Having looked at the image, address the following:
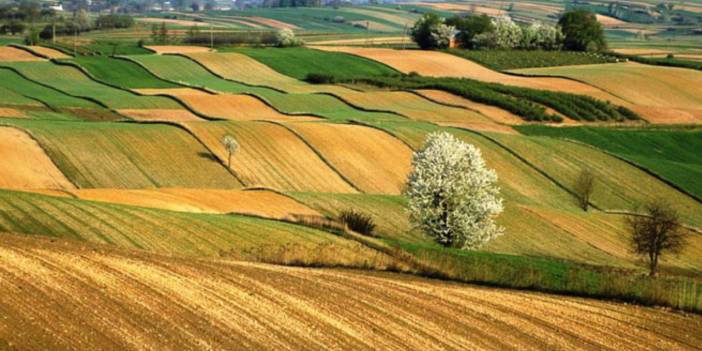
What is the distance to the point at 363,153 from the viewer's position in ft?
241

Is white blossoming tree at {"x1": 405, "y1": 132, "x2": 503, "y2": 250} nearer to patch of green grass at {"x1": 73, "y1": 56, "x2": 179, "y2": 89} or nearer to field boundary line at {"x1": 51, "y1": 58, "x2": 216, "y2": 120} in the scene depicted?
field boundary line at {"x1": 51, "y1": 58, "x2": 216, "y2": 120}

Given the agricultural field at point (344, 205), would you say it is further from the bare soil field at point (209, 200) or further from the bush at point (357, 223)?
the bare soil field at point (209, 200)

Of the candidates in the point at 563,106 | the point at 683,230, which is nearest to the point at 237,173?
the point at 683,230

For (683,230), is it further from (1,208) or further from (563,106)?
(563,106)

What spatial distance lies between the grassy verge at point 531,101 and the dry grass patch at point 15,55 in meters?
43.8

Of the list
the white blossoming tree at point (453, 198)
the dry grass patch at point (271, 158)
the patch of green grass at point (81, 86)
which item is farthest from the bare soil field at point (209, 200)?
the patch of green grass at point (81, 86)

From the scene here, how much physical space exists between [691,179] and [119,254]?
52747 millimetres

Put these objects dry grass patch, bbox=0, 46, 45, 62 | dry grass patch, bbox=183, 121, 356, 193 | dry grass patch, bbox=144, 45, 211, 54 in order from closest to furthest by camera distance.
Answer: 1. dry grass patch, bbox=183, 121, 356, 193
2. dry grass patch, bbox=0, 46, 45, 62
3. dry grass patch, bbox=144, 45, 211, 54

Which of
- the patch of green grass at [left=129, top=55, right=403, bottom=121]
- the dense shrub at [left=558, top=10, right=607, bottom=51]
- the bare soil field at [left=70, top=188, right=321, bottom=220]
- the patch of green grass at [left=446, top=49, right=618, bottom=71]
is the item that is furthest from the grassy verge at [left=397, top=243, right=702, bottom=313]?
the dense shrub at [left=558, top=10, right=607, bottom=51]

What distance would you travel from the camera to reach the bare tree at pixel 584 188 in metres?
67.9

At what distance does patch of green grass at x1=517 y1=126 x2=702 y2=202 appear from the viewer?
259 ft

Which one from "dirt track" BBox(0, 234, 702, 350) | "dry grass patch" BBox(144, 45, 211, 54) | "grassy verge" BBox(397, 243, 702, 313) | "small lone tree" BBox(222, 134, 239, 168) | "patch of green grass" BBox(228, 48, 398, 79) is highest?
"dirt track" BBox(0, 234, 702, 350)

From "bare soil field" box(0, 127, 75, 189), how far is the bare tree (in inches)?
1155

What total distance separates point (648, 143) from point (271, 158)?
35163 mm
